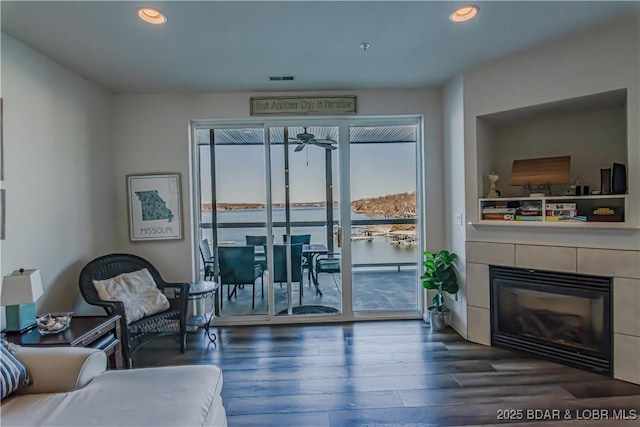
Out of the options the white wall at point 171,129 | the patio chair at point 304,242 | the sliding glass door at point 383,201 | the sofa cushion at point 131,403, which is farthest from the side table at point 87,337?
the sliding glass door at point 383,201

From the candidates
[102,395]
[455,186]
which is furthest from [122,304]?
[455,186]

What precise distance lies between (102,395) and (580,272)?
3.26m

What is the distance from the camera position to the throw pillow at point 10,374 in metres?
1.58

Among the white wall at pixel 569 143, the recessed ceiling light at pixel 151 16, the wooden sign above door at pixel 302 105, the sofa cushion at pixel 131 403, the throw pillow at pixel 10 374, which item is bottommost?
the sofa cushion at pixel 131 403

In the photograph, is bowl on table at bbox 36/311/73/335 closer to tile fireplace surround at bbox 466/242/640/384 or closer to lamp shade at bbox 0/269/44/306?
lamp shade at bbox 0/269/44/306

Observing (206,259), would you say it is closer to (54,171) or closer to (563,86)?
(54,171)

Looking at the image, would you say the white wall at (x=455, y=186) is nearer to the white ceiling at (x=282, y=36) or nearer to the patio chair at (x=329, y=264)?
the white ceiling at (x=282, y=36)

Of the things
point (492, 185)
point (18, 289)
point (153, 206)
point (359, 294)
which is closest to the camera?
point (18, 289)

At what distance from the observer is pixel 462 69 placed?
333 centimetres

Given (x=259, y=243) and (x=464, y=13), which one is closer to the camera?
(x=464, y=13)

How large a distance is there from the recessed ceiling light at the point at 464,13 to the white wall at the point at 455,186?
1099mm

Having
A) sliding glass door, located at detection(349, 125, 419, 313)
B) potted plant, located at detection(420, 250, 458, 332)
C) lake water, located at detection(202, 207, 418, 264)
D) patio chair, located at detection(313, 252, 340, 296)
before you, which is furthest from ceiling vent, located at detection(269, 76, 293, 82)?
potted plant, located at detection(420, 250, 458, 332)

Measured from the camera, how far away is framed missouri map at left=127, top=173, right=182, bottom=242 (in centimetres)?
382

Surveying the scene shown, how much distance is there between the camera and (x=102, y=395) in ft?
5.30
